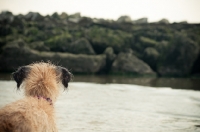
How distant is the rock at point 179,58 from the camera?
20031 millimetres

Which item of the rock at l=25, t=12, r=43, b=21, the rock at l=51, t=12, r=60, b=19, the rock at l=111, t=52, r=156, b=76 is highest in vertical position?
the rock at l=51, t=12, r=60, b=19

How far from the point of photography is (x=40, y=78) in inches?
167

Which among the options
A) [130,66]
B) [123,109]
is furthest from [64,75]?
[130,66]

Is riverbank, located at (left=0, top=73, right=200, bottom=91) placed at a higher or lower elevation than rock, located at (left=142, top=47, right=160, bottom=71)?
lower

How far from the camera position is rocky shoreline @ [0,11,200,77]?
18766mm

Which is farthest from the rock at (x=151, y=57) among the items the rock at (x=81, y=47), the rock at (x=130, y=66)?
the rock at (x=81, y=47)

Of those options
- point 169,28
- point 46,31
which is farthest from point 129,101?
point 169,28

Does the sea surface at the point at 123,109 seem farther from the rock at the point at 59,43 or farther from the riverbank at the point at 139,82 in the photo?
the rock at the point at 59,43

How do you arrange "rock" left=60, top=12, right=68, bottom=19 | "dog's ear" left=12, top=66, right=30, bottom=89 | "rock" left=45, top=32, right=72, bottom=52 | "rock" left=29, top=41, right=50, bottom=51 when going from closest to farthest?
"dog's ear" left=12, top=66, right=30, bottom=89 < "rock" left=29, top=41, right=50, bottom=51 < "rock" left=45, top=32, right=72, bottom=52 < "rock" left=60, top=12, right=68, bottom=19

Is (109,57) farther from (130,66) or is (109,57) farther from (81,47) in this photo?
(81,47)

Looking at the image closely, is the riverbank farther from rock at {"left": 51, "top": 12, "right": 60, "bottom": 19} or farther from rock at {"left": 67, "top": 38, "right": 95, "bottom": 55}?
rock at {"left": 51, "top": 12, "right": 60, "bottom": 19}

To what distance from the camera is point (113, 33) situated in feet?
76.4

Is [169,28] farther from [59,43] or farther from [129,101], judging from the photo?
[129,101]

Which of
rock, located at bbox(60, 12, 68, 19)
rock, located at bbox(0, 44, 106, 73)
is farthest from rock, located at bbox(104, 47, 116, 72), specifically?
rock, located at bbox(60, 12, 68, 19)
